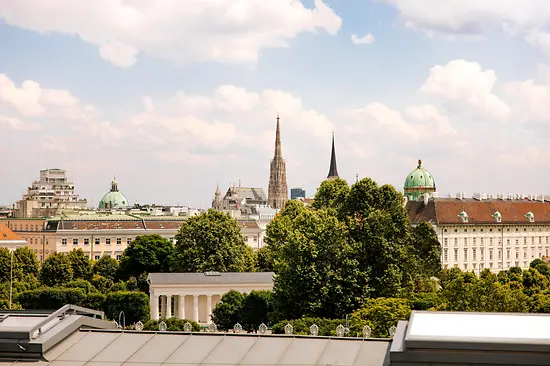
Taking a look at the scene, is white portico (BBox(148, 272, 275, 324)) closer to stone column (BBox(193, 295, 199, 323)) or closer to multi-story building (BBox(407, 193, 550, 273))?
stone column (BBox(193, 295, 199, 323))

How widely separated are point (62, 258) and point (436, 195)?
81147 mm

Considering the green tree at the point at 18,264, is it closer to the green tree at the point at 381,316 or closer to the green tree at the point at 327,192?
the green tree at the point at 327,192

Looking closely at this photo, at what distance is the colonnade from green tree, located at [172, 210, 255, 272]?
12.6 m

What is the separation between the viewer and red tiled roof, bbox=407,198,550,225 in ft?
539

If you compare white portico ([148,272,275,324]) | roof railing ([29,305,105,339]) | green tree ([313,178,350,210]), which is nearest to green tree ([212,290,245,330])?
white portico ([148,272,275,324])

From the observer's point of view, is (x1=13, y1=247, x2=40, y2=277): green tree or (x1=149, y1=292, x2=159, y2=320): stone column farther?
(x1=13, y1=247, x2=40, y2=277): green tree

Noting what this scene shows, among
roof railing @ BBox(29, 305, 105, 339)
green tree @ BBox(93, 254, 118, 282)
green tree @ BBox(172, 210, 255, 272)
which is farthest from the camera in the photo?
green tree @ BBox(93, 254, 118, 282)

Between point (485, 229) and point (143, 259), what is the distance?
68949 millimetres

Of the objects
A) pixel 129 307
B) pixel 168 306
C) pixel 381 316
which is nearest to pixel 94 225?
pixel 168 306

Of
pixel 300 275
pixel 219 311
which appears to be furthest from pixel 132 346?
pixel 219 311

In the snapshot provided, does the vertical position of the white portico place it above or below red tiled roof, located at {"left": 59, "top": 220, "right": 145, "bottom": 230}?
below

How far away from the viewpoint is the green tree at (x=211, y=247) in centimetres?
11250

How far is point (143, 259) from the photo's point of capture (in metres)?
129

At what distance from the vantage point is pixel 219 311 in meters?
88.2
